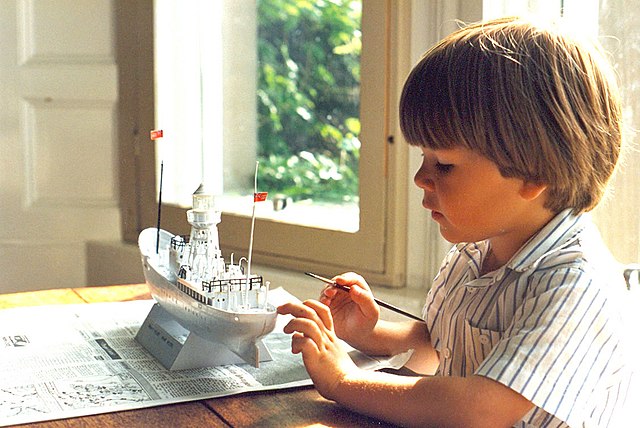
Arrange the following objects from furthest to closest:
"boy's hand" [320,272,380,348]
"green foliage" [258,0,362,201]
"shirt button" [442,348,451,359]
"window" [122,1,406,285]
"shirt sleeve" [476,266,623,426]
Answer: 1. "green foliage" [258,0,362,201]
2. "window" [122,1,406,285]
3. "boy's hand" [320,272,380,348]
4. "shirt button" [442,348,451,359]
5. "shirt sleeve" [476,266,623,426]

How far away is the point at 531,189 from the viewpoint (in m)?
1.03

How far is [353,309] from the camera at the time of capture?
1294mm

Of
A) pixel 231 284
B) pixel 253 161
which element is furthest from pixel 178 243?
pixel 253 161

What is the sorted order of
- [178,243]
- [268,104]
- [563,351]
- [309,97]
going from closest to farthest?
[563,351] → [178,243] → [309,97] → [268,104]

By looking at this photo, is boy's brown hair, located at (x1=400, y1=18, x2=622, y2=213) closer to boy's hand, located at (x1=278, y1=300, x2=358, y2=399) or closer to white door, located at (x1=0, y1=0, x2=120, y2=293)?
boy's hand, located at (x1=278, y1=300, x2=358, y2=399)

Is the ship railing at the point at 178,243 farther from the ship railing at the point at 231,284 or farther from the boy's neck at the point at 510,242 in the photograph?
the boy's neck at the point at 510,242

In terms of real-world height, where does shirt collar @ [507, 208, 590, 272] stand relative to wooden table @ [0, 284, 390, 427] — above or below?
above

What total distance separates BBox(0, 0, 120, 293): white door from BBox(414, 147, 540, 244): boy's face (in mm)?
1832

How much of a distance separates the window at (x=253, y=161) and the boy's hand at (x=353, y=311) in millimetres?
764

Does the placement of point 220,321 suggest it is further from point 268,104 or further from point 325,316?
point 268,104

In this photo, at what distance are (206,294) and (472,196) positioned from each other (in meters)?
0.34

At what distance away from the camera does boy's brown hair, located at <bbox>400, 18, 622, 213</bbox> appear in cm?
99

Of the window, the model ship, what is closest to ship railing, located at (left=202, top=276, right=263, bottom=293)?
the model ship

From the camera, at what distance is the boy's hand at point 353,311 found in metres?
1.27
